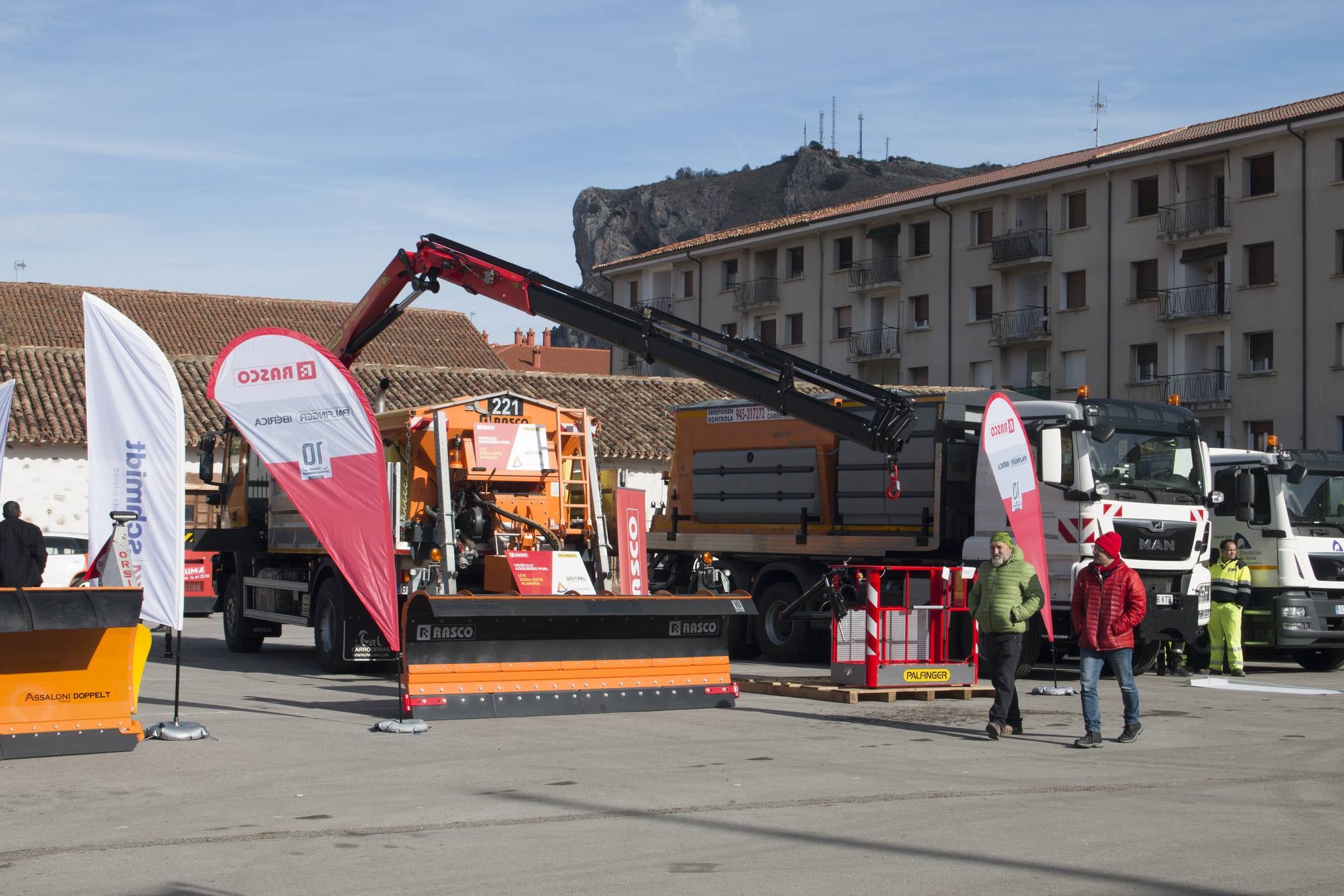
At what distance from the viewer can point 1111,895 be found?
253 inches

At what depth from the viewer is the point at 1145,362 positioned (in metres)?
49.8

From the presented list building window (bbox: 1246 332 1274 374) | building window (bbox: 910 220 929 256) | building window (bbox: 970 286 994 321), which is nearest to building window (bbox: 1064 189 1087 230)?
building window (bbox: 970 286 994 321)

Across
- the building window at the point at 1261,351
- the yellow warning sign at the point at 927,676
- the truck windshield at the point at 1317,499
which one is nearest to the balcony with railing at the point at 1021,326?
the building window at the point at 1261,351

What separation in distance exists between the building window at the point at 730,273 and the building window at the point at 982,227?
13.3 meters

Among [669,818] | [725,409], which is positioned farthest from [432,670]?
[725,409]

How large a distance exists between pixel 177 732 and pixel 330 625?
551 centimetres

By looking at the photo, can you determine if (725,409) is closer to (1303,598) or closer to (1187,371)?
(1303,598)

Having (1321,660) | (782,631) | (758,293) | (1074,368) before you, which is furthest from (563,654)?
(758,293)

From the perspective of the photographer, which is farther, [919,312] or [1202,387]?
[919,312]

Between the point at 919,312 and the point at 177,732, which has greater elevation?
the point at 919,312

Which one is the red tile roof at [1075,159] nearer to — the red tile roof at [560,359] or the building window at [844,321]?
the building window at [844,321]

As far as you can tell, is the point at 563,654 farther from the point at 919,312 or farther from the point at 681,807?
the point at 919,312

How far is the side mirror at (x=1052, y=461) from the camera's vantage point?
1636 cm

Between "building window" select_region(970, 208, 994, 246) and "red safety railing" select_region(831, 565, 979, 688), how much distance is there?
134 feet
